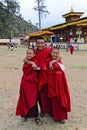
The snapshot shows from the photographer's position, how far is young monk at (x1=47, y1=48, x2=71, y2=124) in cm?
550

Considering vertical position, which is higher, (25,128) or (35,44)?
(35,44)

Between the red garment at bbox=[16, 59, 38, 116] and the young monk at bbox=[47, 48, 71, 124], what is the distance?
0.28m

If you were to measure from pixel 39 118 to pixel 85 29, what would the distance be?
38.1 m

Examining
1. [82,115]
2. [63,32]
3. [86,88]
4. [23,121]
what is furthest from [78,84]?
[63,32]

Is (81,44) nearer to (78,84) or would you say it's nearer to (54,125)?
(78,84)

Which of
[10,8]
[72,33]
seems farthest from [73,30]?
[10,8]

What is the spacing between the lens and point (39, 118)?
5953 mm

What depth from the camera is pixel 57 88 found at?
5.49 m

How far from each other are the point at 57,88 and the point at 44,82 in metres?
0.27

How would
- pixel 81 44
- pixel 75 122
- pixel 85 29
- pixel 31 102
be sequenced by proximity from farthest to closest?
pixel 85 29 → pixel 81 44 → pixel 75 122 → pixel 31 102

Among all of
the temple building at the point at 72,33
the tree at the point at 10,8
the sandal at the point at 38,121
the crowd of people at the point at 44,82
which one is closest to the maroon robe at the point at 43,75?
the crowd of people at the point at 44,82

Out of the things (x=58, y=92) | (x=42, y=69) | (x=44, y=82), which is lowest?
(x=58, y=92)

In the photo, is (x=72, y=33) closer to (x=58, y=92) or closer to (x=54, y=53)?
(x=54, y=53)

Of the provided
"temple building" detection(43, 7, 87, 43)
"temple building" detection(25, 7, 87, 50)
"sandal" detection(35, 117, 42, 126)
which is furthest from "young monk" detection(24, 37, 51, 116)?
"temple building" detection(43, 7, 87, 43)
